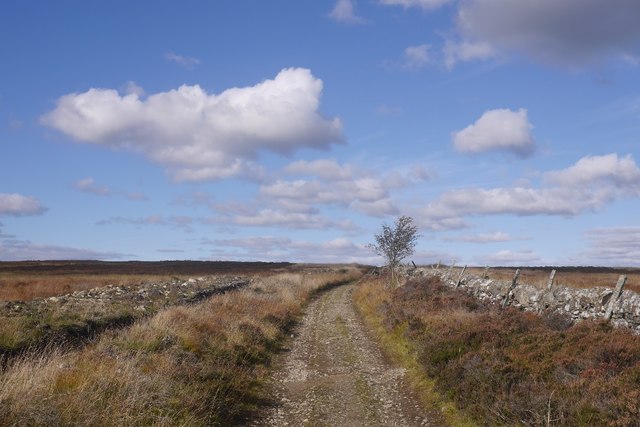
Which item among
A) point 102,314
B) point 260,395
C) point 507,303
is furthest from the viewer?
point 507,303

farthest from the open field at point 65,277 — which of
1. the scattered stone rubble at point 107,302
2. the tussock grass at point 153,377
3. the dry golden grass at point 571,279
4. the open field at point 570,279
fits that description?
the open field at point 570,279

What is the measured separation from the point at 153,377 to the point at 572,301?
515 inches

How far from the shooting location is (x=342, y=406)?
1198 centimetres

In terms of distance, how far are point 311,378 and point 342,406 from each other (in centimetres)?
282

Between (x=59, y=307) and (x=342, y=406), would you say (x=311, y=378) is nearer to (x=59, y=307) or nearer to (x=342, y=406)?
(x=342, y=406)

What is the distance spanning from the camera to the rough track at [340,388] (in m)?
11.2

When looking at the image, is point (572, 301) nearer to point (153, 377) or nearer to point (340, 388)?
point (340, 388)

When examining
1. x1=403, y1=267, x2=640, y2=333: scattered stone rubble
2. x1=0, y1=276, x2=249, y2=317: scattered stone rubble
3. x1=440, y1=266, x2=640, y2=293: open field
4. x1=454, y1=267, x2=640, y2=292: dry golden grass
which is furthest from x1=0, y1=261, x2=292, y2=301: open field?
x1=440, y1=266, x2=640, y2=293: open field

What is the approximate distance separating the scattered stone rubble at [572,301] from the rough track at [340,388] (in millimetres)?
5860

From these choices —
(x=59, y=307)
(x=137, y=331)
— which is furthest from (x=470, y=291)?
(x=59, y=307)

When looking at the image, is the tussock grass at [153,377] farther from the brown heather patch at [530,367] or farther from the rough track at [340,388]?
the brown heather patch at [530,367]

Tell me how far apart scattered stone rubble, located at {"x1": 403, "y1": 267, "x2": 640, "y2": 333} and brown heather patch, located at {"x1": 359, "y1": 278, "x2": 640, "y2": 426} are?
3.12ft

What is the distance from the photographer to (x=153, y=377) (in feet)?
33.7

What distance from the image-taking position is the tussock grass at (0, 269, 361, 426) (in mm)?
7766
